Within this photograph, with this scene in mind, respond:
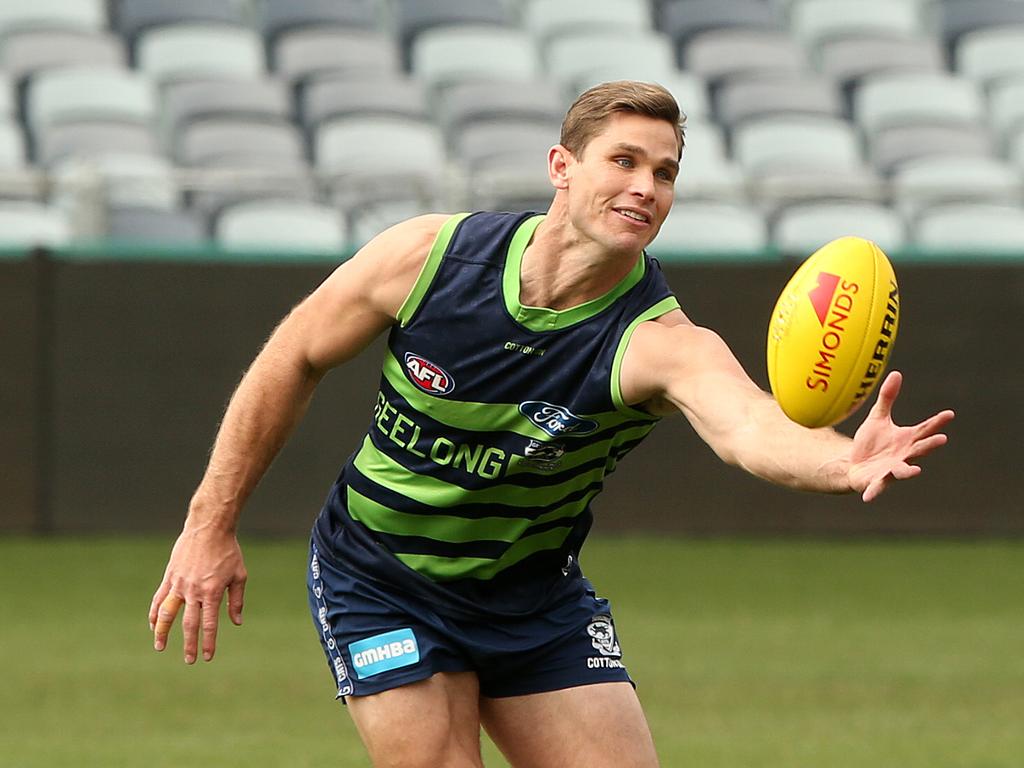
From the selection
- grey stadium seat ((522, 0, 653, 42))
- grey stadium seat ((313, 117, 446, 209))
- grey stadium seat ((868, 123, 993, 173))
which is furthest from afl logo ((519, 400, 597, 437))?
grey stadium seat ((522, 0, 653, 42))

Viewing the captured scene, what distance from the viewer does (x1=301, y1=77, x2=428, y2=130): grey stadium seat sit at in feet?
52.7

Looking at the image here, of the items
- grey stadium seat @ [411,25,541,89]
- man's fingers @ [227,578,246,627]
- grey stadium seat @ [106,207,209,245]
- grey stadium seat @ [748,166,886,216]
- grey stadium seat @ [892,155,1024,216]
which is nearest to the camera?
man's fingers @ [227,578,246,627]

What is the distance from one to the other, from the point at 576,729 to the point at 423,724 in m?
0.41

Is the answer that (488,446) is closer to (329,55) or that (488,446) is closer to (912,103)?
(329,55)

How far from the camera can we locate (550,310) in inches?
188

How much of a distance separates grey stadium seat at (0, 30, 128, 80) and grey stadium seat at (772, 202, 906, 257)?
5.74 metres

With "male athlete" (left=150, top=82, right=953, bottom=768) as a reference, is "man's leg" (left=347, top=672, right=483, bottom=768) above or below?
below

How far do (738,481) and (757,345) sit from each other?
95 cm

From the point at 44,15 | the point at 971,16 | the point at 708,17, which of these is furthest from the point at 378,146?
the point at 971,16

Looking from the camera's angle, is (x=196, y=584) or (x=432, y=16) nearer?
(x=196, y=584)

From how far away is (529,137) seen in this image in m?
15.7

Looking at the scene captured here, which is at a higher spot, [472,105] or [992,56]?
[992,56]

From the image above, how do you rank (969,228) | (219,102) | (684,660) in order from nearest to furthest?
(684,660) < (969,228) < (219,102)

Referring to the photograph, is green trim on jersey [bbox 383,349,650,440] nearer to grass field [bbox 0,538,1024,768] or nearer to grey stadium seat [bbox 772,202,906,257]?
grass field [bbox 0,538,1024,768]
